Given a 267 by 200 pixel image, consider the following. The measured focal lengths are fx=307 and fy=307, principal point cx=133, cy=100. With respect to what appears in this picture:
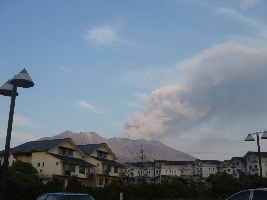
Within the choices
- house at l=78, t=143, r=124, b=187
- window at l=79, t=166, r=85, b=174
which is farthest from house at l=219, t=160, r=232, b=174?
window at l=79, t=166, r=85, b=174

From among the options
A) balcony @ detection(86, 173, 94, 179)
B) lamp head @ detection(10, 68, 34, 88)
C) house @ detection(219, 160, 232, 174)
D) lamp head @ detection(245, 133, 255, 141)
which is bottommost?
balcony @ detection(86, 173, 94, 179)

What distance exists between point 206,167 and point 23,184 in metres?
88.7

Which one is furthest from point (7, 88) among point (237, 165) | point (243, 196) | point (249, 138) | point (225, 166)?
point (225, 166)

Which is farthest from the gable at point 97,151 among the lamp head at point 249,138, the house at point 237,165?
the house at point 237,165

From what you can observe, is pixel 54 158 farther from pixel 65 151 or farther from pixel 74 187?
pixel 74 187

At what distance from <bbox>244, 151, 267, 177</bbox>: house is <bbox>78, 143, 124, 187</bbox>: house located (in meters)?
47.6

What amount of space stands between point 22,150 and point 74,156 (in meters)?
→ 9.76

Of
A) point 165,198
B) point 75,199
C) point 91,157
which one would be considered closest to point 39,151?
point 91,157

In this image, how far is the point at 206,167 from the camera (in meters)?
116

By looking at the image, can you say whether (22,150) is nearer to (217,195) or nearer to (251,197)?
(217,195)

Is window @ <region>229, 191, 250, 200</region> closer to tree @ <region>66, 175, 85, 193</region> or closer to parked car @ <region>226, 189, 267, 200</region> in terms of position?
parked car @ <region>226, 189, 267, 200</region>

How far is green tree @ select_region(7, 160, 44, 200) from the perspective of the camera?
34644 millimetres

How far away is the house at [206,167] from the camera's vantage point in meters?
115

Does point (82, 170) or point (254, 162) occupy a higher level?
point (254, 162)
